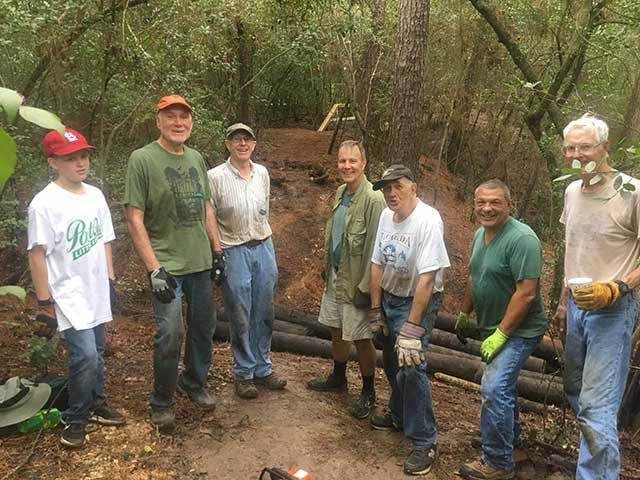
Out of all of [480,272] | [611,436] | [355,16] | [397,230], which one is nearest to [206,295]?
[397,230]

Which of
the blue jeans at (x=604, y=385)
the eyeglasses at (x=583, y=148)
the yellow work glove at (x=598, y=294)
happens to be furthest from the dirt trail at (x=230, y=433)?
the eyeglasses at (x=583, y=148)

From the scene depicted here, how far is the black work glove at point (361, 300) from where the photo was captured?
434cm

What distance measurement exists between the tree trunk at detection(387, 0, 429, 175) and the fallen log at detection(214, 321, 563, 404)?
2745mm

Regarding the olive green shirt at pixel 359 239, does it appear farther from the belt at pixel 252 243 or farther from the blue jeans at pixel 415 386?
the belt at pixel 252 243

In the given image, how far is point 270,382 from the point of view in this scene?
16.0 ft

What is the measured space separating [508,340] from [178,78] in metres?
5.30

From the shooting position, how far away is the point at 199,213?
4105 millimetres

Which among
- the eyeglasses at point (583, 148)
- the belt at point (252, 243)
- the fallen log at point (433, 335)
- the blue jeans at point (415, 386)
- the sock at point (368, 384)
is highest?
the eyeglasses at point (583, 148)

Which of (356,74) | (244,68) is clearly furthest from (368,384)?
(356,74)

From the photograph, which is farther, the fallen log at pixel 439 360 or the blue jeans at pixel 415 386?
the fallen log at pixel 439 360

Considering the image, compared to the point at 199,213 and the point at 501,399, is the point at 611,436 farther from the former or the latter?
the point at 199,213

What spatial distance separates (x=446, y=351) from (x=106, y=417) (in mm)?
4336

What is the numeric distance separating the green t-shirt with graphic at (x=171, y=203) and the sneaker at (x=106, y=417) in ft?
3.77

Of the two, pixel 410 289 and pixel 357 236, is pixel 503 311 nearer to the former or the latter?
pixel 410 289
